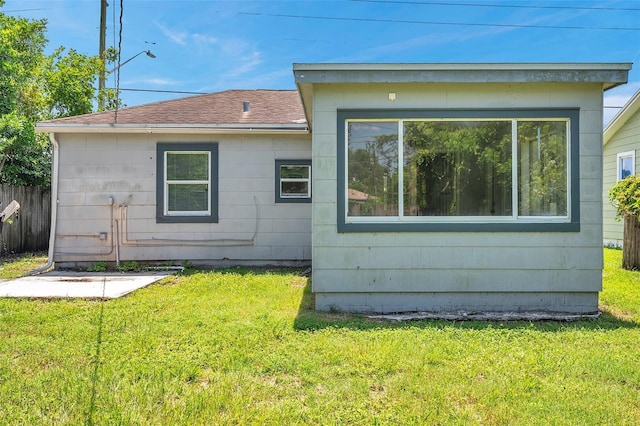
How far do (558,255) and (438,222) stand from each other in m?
1.53

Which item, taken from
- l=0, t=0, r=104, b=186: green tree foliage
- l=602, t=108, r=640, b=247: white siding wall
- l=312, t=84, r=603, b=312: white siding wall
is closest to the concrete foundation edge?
l=312, t=84, r=603, b=312: white siding wall

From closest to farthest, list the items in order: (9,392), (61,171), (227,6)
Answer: (9,392)
(61,171)
(227,6)

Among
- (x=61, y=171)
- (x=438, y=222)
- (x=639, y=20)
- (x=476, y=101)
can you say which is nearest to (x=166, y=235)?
(x=61, y=171)

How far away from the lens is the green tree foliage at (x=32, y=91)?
10742mm

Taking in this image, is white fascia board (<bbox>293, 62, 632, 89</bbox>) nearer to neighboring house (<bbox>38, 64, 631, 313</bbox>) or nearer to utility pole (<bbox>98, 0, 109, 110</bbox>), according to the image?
→ neighboring house (<bbox>38, 64, 631, 313</bbox>)

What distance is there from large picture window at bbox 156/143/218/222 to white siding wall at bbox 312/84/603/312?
393 cm

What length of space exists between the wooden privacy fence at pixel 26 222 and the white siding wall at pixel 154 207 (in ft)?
8.45

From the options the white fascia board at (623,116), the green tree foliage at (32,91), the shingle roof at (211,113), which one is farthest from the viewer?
the green tree foliage at (32,91)

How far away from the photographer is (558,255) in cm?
509

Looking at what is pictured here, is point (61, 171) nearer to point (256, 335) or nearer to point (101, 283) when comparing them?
point (101, 283)

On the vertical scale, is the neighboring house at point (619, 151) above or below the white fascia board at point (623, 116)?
below

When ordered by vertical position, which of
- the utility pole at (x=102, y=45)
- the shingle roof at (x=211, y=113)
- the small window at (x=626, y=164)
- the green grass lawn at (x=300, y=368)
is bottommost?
the green grass lawn at (x=300, y=368)

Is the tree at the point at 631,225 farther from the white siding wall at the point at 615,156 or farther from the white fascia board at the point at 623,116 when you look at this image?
the white fascia board at the point at 623,116

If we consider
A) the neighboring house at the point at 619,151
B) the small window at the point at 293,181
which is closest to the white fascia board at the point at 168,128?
the small window at the point at 293,181
